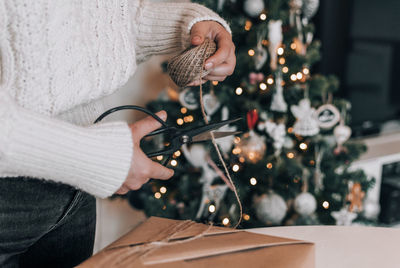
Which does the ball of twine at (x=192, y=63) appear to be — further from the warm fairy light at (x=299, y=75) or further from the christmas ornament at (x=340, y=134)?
the christmas ornament at (x=340, y=134)

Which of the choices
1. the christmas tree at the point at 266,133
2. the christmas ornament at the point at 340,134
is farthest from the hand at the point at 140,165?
the christmas ornament at the point at 340,134

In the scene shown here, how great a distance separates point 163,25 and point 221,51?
0.18 m

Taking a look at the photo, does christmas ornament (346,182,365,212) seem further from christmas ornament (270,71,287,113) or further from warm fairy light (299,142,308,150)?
christmas ornament (270,71,287,113)

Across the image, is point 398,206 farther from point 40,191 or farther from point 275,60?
point 40,191

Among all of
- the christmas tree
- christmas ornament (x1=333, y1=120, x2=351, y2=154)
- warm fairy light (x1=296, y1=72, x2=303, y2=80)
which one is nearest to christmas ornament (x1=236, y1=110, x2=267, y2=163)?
the christmas tree

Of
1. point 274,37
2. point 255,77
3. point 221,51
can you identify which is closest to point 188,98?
point 255,77

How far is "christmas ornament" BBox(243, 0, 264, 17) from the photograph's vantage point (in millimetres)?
1358

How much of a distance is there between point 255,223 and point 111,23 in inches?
37.3

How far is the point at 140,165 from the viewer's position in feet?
1.69

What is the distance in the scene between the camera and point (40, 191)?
0.56m

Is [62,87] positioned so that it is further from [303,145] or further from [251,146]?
[303,145]

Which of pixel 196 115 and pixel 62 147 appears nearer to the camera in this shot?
pixel 62 147

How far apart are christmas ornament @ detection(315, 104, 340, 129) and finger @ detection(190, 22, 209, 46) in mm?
870

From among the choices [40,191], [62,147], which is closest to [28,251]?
[40,191]
